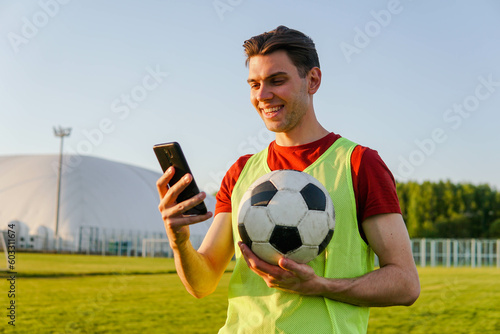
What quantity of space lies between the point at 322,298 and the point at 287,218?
15.0 inches

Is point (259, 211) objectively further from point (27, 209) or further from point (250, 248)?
point (27, 209)

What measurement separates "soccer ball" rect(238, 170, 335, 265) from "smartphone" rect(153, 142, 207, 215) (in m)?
0.22

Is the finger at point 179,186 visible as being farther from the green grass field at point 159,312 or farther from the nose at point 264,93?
the green grass field at point 159,312

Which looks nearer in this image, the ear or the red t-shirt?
the red t-shirt

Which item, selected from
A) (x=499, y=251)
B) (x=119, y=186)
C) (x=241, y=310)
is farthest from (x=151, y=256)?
(x=241, y=310)

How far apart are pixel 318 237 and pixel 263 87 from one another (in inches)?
30.4

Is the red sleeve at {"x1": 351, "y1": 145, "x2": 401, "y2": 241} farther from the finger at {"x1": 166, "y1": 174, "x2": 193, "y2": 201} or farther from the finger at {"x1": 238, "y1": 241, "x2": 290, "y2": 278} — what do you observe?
the finger at {"x1": 166, "y1": 174, "x2": 193, "y2": 201}

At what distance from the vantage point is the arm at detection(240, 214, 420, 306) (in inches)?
88.1

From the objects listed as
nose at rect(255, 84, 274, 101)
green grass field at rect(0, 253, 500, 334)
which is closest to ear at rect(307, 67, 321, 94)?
nose at rect(255, 84, 274, 101)

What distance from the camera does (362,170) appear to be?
7.90 feet

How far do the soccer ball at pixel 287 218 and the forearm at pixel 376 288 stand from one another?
17 centimetres

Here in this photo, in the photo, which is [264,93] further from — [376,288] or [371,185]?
[376,288]

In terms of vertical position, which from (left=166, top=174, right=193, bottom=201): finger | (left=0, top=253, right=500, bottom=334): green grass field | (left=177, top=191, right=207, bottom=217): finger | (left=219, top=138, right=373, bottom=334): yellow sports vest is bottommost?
(left=0, top=253, right=500, bottom=334): green grass field

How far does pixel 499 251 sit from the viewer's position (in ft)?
139
